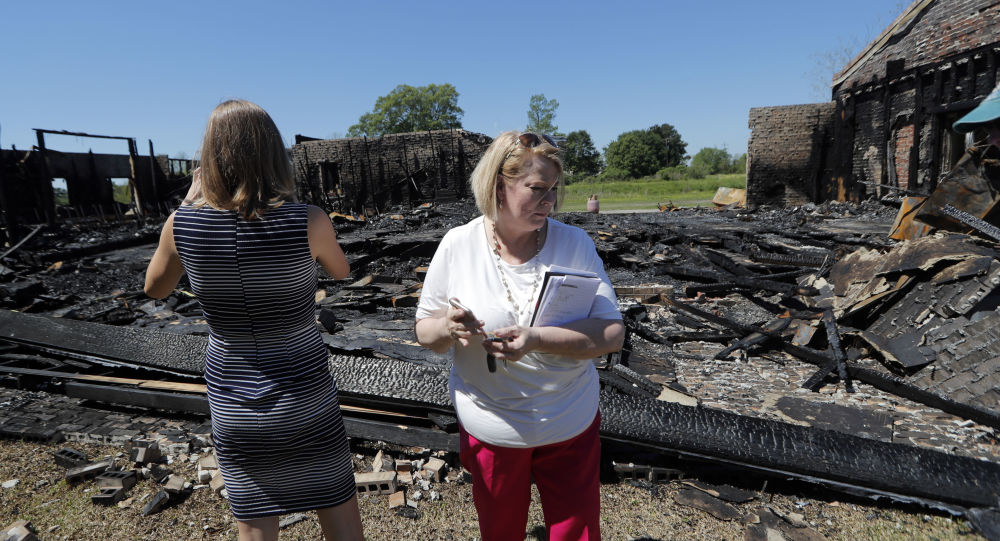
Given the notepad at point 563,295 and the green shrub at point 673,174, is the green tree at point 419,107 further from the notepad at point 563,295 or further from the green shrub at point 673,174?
the notepad at point 563,295

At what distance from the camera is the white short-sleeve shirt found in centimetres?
158

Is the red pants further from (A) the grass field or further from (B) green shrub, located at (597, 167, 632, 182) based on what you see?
(B) green shrub, located at (597, 167, 632, 182)

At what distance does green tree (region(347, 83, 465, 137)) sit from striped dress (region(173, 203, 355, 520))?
195ft

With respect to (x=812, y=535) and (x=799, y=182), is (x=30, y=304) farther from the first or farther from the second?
(x=799, y=182)

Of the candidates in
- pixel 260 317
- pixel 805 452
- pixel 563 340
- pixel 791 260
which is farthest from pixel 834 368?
pixel 260 317

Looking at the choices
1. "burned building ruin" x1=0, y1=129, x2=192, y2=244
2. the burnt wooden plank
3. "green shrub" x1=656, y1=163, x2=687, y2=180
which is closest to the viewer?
the burnt wooden plank

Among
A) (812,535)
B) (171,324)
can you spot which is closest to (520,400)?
(812,535)

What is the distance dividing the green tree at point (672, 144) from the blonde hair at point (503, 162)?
7591 centimetres

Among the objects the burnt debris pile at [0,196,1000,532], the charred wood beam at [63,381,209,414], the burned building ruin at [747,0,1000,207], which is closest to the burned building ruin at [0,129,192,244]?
the burnt debris pile at [0,196,1000,532]

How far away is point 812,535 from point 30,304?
983 cm

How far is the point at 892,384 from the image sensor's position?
12.9ft

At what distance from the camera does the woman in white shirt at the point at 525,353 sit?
5.16 feet

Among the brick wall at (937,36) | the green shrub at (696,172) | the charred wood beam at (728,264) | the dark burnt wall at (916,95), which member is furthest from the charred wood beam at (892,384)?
the green shrub at (696,172)

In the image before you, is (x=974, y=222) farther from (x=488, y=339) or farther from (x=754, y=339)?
(x=488, y=339)
